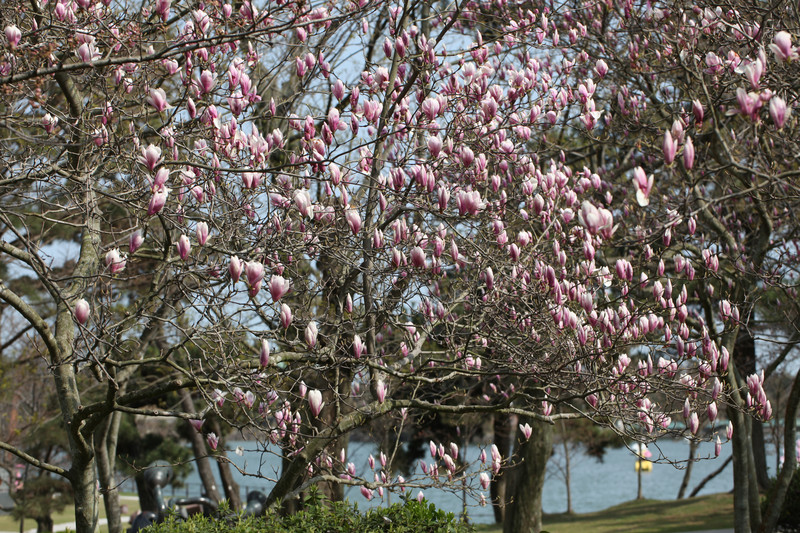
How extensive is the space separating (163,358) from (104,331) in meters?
0.35

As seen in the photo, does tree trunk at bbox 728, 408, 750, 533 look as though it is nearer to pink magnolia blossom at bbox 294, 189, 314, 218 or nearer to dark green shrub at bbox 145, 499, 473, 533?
dark green shrub at bbox 145, 499, 473, 533

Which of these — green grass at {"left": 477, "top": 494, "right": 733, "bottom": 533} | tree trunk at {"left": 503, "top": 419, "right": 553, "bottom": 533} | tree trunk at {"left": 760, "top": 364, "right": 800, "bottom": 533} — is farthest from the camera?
green grass at {"left": 477, "top": 494, "right": 733, "bottom": 533}

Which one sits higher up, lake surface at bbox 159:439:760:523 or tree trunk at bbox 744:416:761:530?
tree trunk at bbox 744:416:761:530

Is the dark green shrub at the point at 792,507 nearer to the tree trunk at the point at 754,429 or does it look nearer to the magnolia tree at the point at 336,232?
the tree trunk at the point at 754,429

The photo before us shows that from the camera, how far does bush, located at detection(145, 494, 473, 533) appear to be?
533 centimetres

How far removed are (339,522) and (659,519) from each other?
12.7 m

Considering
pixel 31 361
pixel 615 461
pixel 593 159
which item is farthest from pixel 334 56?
pixel 615 461

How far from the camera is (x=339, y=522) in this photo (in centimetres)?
557

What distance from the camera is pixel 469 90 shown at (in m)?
5.72

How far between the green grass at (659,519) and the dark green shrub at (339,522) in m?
10.5

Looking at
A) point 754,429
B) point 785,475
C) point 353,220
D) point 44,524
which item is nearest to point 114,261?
point 353,220

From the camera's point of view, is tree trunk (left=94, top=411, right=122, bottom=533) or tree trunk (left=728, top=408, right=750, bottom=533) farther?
tree trunk (left=728, top=408, right=750, bottom=533)

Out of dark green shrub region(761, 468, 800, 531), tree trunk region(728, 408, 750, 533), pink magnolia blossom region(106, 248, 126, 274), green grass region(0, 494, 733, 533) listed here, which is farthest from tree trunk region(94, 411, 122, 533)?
dark green shrub region(761, 468, 800, 531)

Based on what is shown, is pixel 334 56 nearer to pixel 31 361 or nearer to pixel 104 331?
pixel 104 331
